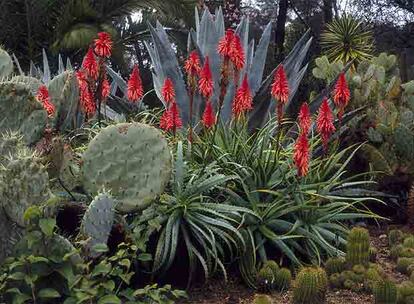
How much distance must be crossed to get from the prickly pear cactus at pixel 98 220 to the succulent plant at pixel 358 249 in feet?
5.99

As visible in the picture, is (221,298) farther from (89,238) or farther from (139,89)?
(139,89)

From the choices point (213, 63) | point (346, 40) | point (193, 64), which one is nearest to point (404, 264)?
point (193, 64)

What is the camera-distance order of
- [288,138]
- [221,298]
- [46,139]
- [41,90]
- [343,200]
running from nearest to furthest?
1. [221,298]
2. [46,139]
3. [41,90]
4. [343,200]
5. [288,138]

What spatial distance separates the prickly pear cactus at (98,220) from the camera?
4.19m

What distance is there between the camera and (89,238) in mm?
4113

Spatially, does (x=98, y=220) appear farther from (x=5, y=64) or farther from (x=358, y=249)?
(x=5, y=64)

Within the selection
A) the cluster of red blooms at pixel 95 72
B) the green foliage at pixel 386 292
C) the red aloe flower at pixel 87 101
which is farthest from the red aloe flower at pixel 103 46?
the green foliage at pixel 386 292

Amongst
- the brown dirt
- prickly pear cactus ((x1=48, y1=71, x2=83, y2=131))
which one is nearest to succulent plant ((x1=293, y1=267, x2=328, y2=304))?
the brown dirt

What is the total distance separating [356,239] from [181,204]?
4.15 ft

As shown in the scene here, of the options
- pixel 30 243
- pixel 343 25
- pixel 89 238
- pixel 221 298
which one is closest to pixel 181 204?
pixel 221 298

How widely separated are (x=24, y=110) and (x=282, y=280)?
2.13 metres

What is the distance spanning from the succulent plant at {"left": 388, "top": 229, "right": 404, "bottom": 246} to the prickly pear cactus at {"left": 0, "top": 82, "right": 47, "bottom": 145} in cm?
313

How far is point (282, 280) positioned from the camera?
4.90 meters

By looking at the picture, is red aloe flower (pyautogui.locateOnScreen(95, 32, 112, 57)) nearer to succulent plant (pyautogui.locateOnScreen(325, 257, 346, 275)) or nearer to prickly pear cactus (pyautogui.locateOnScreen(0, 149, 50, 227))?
prickly pear cactus (pyautogui.locateOnScreen(0, 149, 50, 227))
